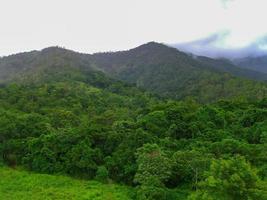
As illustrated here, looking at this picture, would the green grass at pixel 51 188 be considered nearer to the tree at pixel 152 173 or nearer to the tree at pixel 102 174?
the tree at pixel 102 174

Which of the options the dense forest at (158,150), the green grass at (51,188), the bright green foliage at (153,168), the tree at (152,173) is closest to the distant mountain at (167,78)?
the dense forest at (158,150)

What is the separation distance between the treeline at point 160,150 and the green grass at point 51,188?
192 centimetres

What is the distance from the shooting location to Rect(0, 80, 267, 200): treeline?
2910 cm

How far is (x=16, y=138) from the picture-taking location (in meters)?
53.9

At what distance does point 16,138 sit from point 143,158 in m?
20.8

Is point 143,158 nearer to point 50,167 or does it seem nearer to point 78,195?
point 78,195

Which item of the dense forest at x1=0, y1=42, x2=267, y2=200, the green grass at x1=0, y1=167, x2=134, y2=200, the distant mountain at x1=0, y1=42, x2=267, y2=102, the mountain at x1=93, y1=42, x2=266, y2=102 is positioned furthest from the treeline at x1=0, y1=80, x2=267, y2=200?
the distant mountain at x1=0, y1=42, x2=267, y2=102

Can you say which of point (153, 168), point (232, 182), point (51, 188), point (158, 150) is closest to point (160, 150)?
point (158, 150)

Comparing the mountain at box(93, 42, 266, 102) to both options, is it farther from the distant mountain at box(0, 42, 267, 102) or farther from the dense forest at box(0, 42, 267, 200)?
the dense forest at box(0, 42, 267, 200)

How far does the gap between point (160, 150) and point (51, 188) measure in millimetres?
11264

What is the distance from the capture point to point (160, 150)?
42.2 metres

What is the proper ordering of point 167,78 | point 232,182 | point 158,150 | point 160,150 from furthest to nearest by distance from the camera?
1. point 167,78
2. point 160,150
3. point 158,150
4. point 232,182

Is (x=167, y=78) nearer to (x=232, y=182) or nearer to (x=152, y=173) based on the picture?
(x=152, y=173)

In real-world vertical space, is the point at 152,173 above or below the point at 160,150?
below
